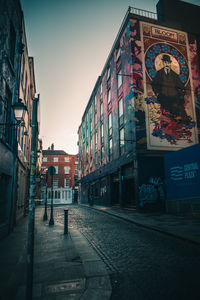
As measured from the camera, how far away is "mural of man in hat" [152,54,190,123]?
59.5 feet

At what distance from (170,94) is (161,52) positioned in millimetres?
4357

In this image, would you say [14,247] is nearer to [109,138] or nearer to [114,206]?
[114,206]

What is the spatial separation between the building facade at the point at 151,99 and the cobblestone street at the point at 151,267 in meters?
10.1

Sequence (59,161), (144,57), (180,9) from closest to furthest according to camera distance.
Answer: (144,57) < (180,9) < (59,161)

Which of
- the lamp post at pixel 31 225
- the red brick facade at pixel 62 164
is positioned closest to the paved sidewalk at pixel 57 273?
the lamp post at pixel 31 225

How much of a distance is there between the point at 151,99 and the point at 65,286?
55.3 feet

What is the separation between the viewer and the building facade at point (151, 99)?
1670cm

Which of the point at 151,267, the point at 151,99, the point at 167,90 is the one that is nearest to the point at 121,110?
the point at 151,99

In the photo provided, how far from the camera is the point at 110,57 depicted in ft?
79.5

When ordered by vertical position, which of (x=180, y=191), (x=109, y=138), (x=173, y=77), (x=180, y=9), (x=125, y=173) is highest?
(x=180, y=9)

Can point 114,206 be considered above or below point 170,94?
below

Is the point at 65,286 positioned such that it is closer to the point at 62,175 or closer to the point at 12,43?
the point at 12,43

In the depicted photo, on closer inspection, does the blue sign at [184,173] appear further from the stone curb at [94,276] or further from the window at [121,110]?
the stone curb at [94,276]

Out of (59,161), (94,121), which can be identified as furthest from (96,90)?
(59,161)
